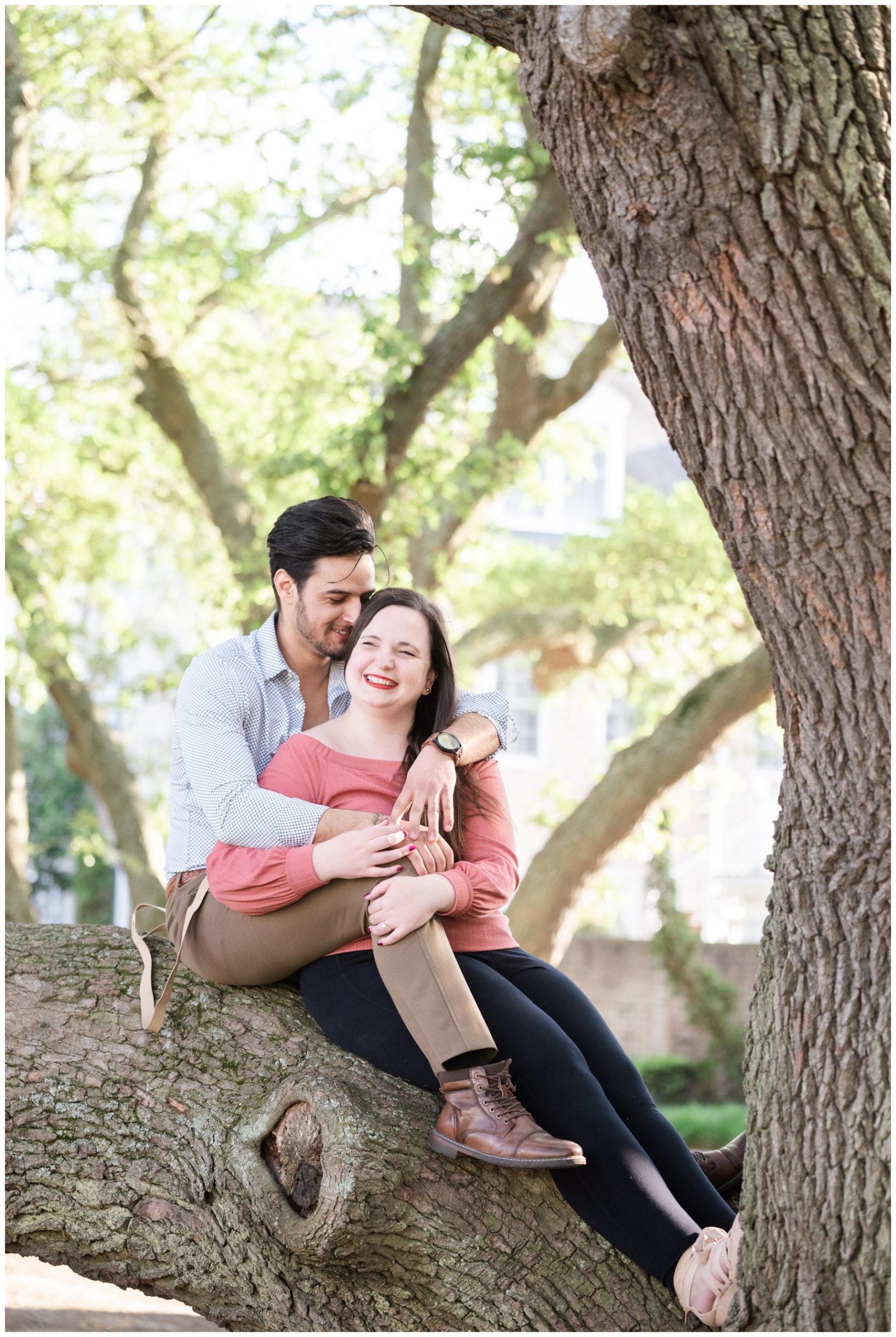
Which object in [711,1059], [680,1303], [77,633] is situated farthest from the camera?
[711,1059]

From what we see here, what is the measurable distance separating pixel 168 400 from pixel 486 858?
22.1 feet

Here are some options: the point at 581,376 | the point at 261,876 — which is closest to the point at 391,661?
the point at 261,876

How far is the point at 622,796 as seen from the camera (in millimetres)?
8078

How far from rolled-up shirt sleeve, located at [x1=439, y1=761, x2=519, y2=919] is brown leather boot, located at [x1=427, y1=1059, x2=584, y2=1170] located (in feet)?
1.38

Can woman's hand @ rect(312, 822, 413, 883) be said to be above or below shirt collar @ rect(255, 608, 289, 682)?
below

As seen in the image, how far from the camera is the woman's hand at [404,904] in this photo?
118 inches

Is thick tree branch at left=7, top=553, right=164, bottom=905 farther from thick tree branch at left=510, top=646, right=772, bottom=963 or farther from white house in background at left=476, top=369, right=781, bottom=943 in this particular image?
white house in background at left=476, top=369, right=781, bottom=943

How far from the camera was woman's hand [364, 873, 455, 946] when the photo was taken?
3.00 meters

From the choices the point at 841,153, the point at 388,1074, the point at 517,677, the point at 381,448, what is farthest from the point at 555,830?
the point at 517,677

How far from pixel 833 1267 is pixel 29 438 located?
9865 millimetres

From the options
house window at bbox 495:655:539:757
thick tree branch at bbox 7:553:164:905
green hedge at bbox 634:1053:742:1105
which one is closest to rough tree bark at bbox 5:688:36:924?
thick tree branch at bbox 7:553:164:905

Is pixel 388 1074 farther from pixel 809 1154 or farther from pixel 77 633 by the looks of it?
pixel 77 633

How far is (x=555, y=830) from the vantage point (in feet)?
27.5

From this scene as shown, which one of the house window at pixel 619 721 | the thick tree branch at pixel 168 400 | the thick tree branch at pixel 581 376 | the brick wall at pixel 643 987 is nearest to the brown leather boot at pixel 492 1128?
the thick tree branch at pixel 168 400
